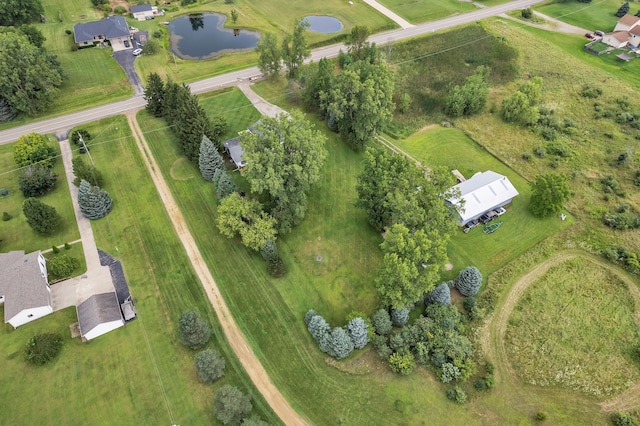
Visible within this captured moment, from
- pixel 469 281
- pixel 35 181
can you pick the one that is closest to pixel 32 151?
pixel 35 181

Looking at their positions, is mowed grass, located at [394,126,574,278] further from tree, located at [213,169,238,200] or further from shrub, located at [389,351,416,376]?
tree, located at [213,169,238,200]

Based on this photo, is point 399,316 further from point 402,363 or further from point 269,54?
point 269,54

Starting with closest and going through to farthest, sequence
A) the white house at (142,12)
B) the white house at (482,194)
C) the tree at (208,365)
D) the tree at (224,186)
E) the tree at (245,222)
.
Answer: the tree at (208,365)
the tree at (245,222)
the tree at (224,186)
the white house at (482,194)
the white house at (142,12)

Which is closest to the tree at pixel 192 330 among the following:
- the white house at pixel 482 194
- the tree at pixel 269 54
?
the white house at pixel 482 194

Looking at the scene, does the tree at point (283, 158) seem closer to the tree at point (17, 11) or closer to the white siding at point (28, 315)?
the white siding at point (28, 315)

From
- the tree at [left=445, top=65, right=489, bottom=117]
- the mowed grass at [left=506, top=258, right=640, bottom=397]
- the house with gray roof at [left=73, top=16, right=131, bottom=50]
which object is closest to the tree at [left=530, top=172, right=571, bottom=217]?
the mowed grass at [left=506, top=258, right=640, bottom=397]


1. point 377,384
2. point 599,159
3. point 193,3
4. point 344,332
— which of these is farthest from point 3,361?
point 193,3
